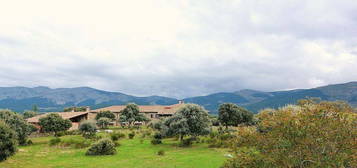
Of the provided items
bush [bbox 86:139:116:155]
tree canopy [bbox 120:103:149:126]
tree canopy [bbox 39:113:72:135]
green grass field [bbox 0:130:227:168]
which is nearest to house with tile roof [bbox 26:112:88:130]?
tree canopy [bbox 39:113:72:135]

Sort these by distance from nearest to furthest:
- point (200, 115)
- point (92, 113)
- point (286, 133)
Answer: point (286, 133) → point (200, 115) → point (92, 113)

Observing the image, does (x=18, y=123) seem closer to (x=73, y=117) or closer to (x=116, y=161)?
(x=116, y=161)

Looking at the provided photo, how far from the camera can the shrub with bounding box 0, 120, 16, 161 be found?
27.8 m

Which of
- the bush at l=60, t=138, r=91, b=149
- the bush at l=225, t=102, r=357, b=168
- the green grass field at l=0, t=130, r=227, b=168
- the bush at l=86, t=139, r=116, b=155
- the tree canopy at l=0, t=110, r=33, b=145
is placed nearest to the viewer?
the bush at l=225, t=102, r=357, b=168

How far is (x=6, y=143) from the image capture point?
28156 millimetres

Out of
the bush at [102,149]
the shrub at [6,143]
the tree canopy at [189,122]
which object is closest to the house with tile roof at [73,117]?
the bush at [102,149]

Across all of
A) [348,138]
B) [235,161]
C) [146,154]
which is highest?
[348,138]

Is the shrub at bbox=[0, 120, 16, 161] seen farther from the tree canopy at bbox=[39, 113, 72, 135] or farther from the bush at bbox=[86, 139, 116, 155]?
the tree canopy at bbox=[39, 113, 72, 135]

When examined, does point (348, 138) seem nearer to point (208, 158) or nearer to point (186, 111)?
point (208, 158)

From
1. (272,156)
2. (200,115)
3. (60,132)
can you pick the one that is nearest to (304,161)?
(272,156)

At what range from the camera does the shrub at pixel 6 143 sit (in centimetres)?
2777

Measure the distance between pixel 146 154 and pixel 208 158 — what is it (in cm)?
863

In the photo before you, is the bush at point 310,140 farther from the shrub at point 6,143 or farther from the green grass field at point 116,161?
the shrub at point 6,143

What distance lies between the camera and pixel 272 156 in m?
12.3
